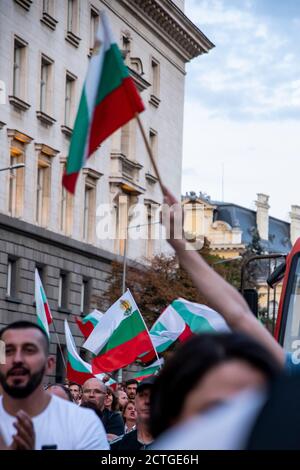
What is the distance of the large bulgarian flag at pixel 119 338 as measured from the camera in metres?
18.5

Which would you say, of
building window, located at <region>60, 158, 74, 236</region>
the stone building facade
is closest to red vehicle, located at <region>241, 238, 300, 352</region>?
the stone building facade

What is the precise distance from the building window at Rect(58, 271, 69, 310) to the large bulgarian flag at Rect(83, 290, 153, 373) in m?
29.6

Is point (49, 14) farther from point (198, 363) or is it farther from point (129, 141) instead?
point (198, 363)

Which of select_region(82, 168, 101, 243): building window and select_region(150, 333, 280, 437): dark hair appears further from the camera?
select_region(82, 168, 101, 243): building window

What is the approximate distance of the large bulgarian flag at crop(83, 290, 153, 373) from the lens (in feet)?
60.6

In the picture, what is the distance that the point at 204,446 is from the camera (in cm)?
227

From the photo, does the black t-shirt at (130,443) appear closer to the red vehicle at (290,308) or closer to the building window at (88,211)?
the red vehicle at (290,308)

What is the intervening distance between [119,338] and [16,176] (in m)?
27.6

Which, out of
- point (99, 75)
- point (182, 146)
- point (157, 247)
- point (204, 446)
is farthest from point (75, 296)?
point (204, 446)

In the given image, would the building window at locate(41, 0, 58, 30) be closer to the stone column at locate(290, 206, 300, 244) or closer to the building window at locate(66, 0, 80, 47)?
the building window at locate(66, 0, 80, 47)

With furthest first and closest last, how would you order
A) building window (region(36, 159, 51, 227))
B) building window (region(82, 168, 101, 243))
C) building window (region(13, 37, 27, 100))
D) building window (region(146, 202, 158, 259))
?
building window (region(146, 202, 158, 259)) → building window (region(82, 168, 101, 243)) → building window (region(36, 159, 51, 227)) → building window (region(13, 37, 27, 100))

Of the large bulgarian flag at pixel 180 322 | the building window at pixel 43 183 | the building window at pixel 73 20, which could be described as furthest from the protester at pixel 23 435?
the building window at pixel 73 20

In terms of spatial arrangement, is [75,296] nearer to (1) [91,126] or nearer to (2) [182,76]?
(2) [182,76]
